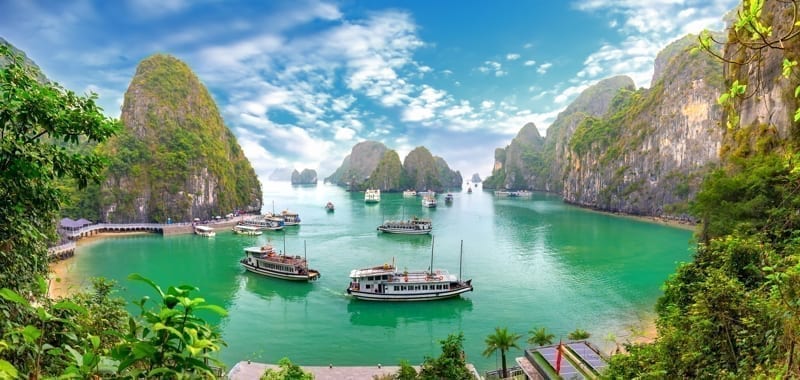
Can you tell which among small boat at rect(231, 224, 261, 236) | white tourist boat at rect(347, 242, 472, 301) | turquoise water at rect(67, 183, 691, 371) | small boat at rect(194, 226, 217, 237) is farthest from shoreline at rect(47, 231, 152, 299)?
white tourist boat at rect(347, 242, 472, 301)

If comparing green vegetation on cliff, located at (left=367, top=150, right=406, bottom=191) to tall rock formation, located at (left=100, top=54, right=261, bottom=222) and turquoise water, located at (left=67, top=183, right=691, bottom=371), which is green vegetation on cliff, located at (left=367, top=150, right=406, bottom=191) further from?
turquoise water, located at (left=67, top=183, right=691, bottom=371)

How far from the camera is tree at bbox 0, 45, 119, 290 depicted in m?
4.75

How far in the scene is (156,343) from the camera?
9.84ft

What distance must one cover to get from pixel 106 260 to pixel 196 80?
7117 cm

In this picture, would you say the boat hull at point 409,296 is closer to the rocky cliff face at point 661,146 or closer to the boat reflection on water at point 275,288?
the boat reflection on water at point 275,288

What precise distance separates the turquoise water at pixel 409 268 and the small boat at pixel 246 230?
79.4 inches

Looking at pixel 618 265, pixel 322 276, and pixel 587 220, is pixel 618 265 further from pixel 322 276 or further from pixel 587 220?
pixel 587 220

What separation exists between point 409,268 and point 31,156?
132ft

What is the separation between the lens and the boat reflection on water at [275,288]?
34.7 meters

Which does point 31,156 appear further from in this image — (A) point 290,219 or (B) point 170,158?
(B) point 170,158

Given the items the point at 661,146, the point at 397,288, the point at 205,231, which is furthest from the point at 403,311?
the point at 661,146

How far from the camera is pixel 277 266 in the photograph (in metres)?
39.7

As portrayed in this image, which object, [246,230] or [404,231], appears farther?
[246,230]

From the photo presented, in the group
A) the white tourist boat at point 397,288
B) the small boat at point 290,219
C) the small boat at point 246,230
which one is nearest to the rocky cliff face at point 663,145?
the white tourist boat at point 397,288
